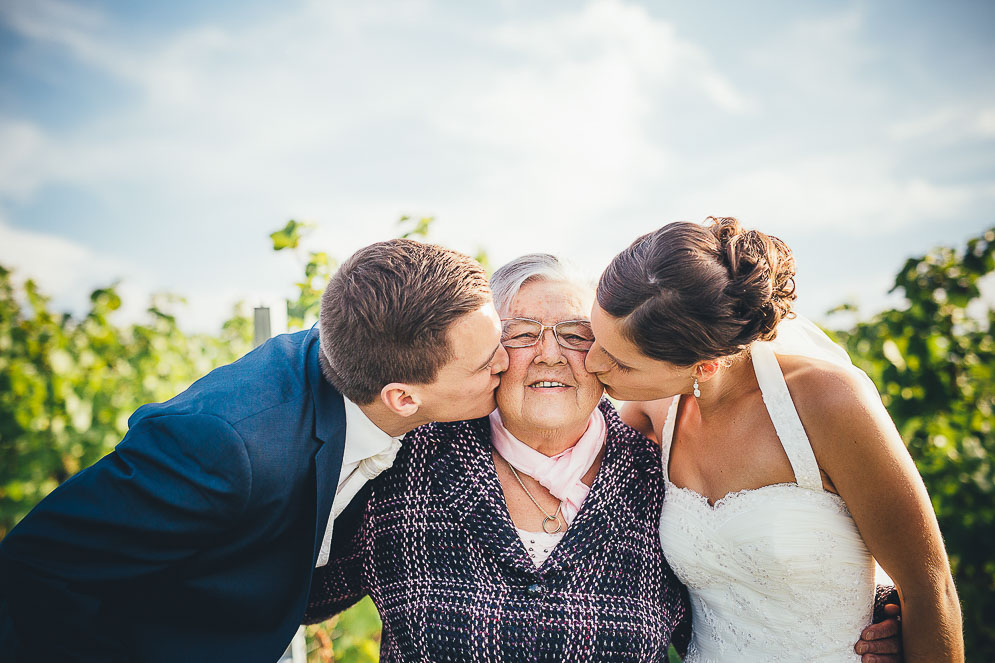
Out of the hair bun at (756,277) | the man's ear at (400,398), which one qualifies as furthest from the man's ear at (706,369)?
the man's ear at (400,398)

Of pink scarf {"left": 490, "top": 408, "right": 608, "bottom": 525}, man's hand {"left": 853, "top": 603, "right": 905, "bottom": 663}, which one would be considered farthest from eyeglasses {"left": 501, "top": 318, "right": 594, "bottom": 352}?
man's hand {"left": 853, "top": 603, "right": 905, "bottom": 663}

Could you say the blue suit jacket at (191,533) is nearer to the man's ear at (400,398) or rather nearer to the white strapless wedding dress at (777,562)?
the man's ear at (400,398)

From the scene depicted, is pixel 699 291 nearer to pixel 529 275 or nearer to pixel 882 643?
pixel 529 275

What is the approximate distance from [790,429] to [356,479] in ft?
5.22

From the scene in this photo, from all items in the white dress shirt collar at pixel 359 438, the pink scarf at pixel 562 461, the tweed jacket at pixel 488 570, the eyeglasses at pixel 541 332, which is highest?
the eyeglasses at pixel 541 332

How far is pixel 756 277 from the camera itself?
192cm

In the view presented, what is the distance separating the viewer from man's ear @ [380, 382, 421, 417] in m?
2.16

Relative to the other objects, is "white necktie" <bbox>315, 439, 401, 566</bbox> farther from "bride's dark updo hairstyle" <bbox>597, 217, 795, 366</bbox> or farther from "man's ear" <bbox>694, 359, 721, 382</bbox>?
"man's ear" <bbox>694, 359, 721, 382</bbox>

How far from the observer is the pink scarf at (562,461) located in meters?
2.45

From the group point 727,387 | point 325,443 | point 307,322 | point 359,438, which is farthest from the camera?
point 307,322

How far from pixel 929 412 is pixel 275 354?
13.7ft

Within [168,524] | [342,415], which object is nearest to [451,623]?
[342,415]

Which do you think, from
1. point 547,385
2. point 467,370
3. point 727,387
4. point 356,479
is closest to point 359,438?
point 356,479

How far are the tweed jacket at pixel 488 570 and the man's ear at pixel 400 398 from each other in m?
0.26
